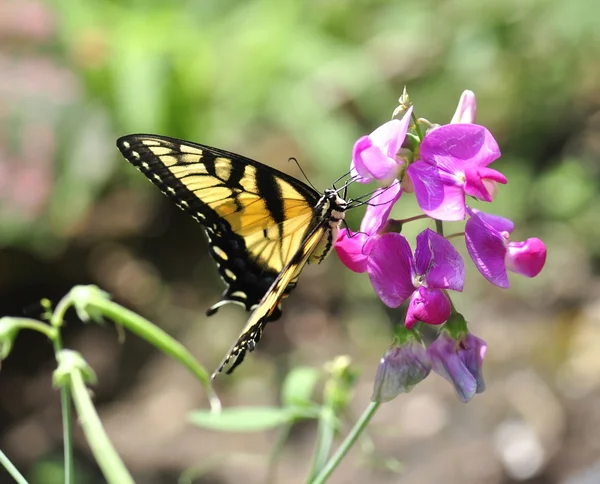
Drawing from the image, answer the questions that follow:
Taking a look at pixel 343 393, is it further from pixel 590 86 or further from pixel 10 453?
pixel 590 86

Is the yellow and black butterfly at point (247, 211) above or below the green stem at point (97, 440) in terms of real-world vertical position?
above

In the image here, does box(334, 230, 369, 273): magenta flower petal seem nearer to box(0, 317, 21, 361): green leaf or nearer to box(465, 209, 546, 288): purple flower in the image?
box(465, 209, 546, 288): purple flower

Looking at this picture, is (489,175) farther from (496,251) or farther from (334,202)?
(334,202)

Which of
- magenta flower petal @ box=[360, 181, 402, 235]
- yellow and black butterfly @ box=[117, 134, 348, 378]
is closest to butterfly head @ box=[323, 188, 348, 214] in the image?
yellow and black butterfly @ box=[117, 134, 348, 378]

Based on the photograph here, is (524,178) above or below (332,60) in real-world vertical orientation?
below

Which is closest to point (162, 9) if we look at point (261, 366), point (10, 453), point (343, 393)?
point (261, 366)

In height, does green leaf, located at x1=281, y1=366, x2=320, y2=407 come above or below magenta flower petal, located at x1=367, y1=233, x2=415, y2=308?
below

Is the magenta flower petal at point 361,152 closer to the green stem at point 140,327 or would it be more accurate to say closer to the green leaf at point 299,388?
the green stem at point 140,327

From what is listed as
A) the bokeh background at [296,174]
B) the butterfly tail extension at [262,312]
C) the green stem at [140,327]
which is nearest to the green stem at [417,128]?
the butterfly tail extension at [262,312]
